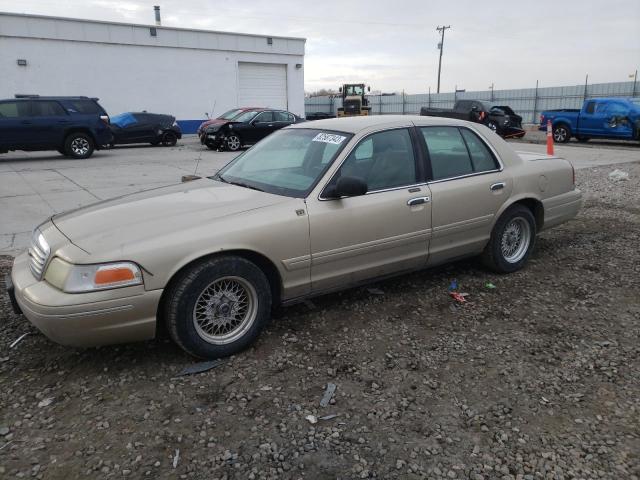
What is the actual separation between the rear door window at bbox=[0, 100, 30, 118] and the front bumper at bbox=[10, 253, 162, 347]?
43.8 feet

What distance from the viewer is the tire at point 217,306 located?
3.16 m

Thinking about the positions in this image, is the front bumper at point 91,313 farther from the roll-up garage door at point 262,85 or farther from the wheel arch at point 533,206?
the roll-up garage door at point 262,85

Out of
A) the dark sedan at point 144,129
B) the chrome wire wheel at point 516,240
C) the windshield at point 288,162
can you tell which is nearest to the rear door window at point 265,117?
the dark sedan at point 144,129

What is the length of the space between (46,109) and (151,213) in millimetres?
13325

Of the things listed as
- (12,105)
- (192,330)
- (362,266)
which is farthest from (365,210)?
(12,105)

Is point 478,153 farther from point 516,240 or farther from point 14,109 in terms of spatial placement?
point 14,109

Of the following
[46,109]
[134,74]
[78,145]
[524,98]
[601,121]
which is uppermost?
[134,74]

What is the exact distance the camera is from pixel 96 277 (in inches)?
115

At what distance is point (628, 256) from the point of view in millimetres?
5445

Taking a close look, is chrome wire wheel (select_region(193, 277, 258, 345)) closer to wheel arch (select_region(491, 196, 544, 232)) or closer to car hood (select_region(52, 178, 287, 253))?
car hood (select_region(52, 178, 287, 253))

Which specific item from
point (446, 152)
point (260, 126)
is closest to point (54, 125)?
point (260, 126)

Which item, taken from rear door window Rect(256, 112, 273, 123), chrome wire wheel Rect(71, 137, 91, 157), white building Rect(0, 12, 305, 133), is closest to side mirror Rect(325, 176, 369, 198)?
chrome wire wheel Rect(71, 137, 91, 157)

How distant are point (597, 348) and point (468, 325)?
2.85 feet

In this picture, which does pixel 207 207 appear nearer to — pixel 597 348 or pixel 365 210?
pixel 365 210
